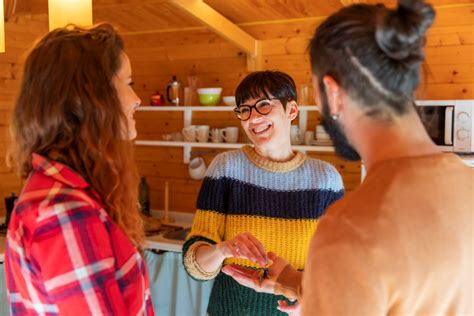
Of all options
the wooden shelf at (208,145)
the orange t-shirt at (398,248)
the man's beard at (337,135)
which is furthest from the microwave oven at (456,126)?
the orange t-shirt at (398,248)

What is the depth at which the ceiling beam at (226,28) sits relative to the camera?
122 inches

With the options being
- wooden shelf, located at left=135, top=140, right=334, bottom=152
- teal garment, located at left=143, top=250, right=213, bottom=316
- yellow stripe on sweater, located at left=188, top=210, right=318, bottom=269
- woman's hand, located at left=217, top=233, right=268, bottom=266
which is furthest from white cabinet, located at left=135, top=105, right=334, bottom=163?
woman's hand, located at left=217, top=233, right=268, bottom=266

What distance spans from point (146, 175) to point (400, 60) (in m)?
3.59

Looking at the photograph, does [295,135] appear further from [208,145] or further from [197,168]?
[197,168]

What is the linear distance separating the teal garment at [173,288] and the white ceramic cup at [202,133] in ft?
2.72

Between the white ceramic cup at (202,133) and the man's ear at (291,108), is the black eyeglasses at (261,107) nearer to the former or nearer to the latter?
the man's ear at (291,108)

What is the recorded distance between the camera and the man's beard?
914 millimetres

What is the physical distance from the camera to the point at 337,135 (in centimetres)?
93

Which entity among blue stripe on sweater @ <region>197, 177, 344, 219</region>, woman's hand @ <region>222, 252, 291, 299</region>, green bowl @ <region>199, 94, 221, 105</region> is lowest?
woman's hand @ <region>222, 252, 291, 299</region>

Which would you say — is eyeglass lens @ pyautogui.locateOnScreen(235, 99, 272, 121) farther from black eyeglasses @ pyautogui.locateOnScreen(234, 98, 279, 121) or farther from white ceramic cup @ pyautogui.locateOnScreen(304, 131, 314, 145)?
white ceramic cup @ pyautogui.locateOnScreen(304, 131, 314, 145)

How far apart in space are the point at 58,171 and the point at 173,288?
2546mm

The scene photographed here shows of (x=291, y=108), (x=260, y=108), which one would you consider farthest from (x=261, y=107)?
(x=291, y=108)

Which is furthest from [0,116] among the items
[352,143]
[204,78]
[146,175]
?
[352,143]

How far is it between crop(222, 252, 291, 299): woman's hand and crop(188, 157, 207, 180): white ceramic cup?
2.41 m
